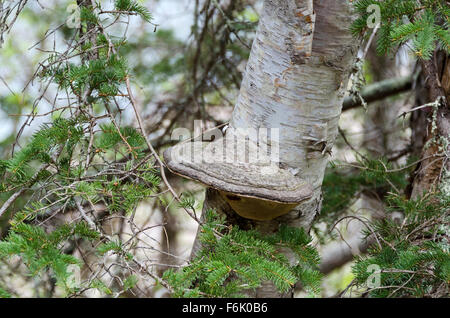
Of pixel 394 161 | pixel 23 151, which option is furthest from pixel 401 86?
pixel 23 151

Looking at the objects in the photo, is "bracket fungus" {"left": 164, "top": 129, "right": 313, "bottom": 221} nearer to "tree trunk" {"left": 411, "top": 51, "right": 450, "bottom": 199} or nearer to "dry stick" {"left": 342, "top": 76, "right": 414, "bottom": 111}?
"tree trunk" {"left": 411, "top": 51, "right": 450, "bottom": 199}

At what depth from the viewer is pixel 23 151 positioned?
1501mm

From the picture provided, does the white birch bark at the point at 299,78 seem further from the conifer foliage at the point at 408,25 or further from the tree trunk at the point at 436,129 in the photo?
the tree trunk at the point at 436,129

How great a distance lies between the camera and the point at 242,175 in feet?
4.63

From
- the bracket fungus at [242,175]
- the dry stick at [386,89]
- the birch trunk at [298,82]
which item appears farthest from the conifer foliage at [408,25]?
the dry stick at [386,89]

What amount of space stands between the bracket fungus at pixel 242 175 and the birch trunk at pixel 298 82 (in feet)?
0.47

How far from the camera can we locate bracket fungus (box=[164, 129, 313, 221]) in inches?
54.6

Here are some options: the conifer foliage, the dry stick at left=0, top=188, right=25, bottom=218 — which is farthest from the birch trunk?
the dry stick at left=0, top=188, right=25, bottom=218

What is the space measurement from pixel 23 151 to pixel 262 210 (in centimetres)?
88

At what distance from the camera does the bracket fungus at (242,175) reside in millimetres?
1386

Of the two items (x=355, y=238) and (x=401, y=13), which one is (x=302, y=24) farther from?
(x=355, y=238)

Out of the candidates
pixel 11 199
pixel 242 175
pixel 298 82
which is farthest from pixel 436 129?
pixel 11 199

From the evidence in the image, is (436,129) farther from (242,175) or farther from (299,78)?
(242,175)

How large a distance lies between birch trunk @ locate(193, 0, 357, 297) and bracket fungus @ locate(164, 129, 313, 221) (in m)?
0.14
